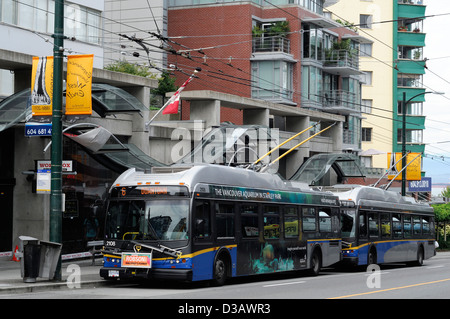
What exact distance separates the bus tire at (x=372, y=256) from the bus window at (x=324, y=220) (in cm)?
A: 343

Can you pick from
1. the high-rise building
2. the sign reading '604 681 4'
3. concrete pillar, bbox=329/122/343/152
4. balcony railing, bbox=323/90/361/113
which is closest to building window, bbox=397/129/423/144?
the high-rise building

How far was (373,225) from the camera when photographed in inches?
1204

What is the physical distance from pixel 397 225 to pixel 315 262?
834 centimetres

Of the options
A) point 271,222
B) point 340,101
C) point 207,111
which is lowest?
point 271,222

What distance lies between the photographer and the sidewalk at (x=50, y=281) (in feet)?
57.2

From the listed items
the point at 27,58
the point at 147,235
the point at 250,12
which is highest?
the point at 250,12

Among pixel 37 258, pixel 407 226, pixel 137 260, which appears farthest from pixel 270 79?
pixel 37 258

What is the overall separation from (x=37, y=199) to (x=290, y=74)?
3074cm

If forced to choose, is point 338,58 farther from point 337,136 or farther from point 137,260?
point 137,260

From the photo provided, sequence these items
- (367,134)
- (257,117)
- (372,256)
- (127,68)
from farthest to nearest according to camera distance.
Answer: (367,134), (127,68), (257,117), (372,256)

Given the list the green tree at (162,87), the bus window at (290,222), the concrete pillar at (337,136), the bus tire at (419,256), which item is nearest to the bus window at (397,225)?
the bus tire at (419,256)
